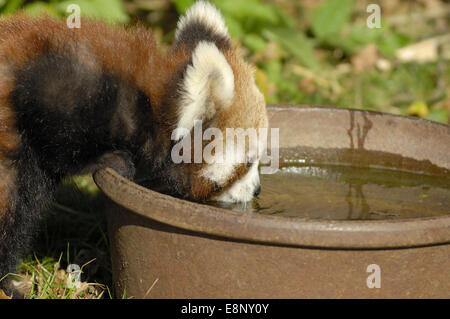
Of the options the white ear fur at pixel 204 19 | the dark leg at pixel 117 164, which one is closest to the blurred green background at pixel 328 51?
the white ear fur at pixel 204 19

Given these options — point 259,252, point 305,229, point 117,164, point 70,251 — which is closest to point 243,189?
point 117,164

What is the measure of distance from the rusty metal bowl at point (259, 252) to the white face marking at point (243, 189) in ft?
2.20

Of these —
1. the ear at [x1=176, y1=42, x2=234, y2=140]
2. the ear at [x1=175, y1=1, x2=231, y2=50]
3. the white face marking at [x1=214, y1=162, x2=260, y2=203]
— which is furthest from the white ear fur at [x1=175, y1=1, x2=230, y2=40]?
the white face marking at [x1=214, y1=162, x2=260, y2=203]

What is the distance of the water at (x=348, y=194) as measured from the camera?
343 cm

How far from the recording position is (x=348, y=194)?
3.71 m

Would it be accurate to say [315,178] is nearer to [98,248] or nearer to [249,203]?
[249,203]

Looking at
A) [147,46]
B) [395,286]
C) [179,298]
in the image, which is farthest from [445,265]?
[147,46]

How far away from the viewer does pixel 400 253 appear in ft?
7.88

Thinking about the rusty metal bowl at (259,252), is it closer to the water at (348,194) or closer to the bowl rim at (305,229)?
the bowl rim at (305,229)

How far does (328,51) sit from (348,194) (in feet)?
12.0

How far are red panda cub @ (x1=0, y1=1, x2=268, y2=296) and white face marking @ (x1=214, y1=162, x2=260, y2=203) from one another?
9cm

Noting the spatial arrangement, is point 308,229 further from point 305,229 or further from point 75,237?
point 75,237

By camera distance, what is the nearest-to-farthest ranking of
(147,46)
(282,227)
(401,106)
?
(282,227) < (147,46) < (401,106)

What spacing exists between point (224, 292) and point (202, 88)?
0.90 m
